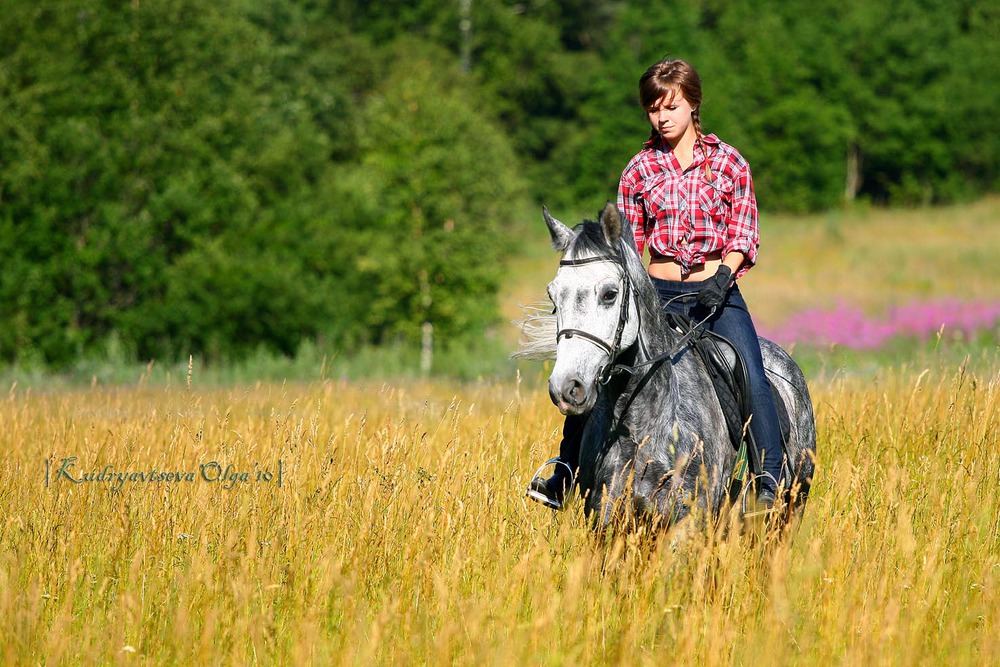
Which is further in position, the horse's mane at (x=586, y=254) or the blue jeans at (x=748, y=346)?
the blue jeans at (x=748, y=346)

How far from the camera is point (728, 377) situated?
457 cm

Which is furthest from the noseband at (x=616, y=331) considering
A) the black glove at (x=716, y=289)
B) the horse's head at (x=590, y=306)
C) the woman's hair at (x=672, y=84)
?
the woman's hair at (x=672, y=84)

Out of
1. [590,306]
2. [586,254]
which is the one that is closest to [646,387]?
[590,306]

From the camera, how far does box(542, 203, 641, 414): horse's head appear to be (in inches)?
144

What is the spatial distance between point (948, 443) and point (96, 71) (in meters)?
22.8

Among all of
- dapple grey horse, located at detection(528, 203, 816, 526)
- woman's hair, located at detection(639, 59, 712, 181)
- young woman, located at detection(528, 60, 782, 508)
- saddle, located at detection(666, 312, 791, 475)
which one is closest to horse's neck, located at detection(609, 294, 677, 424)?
dapple grey horse, located at detection(528, 203, 816, 526)

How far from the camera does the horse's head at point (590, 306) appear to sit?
12.0 feet

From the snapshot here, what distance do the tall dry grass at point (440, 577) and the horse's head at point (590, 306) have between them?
51cm

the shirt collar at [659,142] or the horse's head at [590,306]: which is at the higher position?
the shirt collar at [659,142]

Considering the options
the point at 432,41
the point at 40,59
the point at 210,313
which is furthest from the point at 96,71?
the point at 432,41

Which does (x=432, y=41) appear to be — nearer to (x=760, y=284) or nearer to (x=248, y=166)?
(x=760, y=284)

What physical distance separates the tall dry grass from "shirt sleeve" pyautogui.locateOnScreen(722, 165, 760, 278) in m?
1.19

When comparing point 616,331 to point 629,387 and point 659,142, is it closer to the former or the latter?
point 629,387

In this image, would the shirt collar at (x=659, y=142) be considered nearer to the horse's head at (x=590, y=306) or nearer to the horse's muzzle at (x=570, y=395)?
the horse's head at (x=590, y=306)
